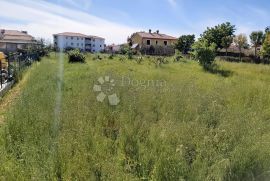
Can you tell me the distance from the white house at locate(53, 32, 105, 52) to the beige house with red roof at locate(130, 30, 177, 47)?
55.3 feet

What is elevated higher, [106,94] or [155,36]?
[155,36]

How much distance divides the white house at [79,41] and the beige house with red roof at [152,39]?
1686cm

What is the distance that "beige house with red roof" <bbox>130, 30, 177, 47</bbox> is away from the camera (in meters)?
57.2

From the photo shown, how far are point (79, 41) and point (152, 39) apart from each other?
77.2 ft

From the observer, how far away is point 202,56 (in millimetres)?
22328

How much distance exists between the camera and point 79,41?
242ft

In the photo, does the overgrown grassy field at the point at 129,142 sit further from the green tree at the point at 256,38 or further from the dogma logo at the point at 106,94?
the green tree at the point at 256,38

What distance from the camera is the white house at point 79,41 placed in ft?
239

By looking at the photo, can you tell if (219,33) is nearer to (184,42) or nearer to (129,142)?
(184,42)

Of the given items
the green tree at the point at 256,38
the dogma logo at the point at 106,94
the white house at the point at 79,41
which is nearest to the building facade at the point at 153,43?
the green tree at the point at 256,38

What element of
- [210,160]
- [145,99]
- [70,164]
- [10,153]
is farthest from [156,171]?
[145,99]

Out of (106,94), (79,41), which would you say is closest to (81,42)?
(79,41)

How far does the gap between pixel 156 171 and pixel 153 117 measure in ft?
7.36

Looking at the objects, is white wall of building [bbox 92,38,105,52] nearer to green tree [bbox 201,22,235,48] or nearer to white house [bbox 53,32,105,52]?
white house [bbox 53,32,105,52]
